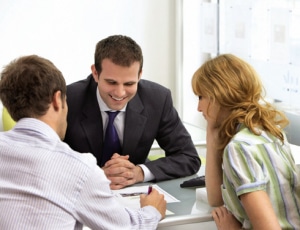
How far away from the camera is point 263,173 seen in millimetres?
1993

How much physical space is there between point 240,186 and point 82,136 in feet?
3.62

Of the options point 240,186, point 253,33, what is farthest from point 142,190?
point 253,33

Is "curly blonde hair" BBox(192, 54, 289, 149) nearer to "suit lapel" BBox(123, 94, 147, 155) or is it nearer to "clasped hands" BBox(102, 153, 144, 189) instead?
"clasped hands" BBox(102, 153, 144, 189)

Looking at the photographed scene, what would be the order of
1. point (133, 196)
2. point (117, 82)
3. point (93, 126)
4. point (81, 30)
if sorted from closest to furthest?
1. point (133, 196)
2. point (117, 82)
3. point (93, 126)
4. point (81, 30)

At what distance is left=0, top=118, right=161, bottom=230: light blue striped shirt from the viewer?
5.50 feet

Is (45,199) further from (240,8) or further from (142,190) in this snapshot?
(240,8)

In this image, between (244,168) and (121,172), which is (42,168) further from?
(121,172)

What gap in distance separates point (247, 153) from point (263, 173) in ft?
0.28

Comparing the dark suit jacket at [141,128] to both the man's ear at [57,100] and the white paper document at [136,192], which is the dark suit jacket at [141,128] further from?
the man's ear at [57,100]

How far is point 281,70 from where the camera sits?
3713mm

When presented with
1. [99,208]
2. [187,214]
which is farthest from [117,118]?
[99,208]

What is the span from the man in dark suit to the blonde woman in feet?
1.72

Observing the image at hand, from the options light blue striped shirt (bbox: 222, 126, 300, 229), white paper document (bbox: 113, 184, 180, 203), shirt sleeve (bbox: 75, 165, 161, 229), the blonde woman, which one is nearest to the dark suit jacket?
white paper document (bbox: 113, 184, 180, 203)

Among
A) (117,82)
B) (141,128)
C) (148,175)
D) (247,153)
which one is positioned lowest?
(148,175)
